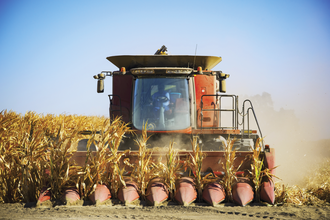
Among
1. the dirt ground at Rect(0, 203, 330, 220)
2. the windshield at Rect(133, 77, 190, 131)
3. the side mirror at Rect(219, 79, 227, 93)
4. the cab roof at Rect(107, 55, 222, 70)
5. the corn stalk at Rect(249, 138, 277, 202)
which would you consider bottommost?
the dirt ground at Rect(0, 203, 330, 220)

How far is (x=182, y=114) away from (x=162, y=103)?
0.50 metres

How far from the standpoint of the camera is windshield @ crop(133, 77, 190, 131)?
6.61 m

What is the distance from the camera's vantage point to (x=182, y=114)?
6.68 metres

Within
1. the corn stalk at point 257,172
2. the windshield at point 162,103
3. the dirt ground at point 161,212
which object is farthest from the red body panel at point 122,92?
the corn stalk at point 257,172

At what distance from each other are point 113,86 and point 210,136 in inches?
106

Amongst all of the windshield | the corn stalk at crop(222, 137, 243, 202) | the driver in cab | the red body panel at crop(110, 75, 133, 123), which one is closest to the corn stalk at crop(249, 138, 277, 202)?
the corn stalk at crop(222, 137, 243, 202)

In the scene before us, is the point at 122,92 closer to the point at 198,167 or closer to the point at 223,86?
the point at 223,86

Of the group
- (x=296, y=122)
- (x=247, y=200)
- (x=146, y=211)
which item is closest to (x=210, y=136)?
(x=247, y=200)

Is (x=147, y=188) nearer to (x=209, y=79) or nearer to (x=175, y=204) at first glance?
(x=175, y=204)

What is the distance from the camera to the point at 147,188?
502 cm

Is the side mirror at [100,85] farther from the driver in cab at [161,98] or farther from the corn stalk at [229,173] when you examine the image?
the corn stalk at [229,173]

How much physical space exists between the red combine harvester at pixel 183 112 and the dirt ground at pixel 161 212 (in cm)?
17

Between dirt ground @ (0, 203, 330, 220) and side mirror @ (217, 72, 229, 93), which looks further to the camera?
side mirror @ (217, 72, 229, 93)

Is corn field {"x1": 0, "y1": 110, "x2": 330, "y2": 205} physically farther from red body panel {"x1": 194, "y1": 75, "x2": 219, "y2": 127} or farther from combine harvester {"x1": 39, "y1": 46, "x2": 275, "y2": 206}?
red body panel {"x1": 194, "y1": 75, "x2": 219, "y2": 127}
